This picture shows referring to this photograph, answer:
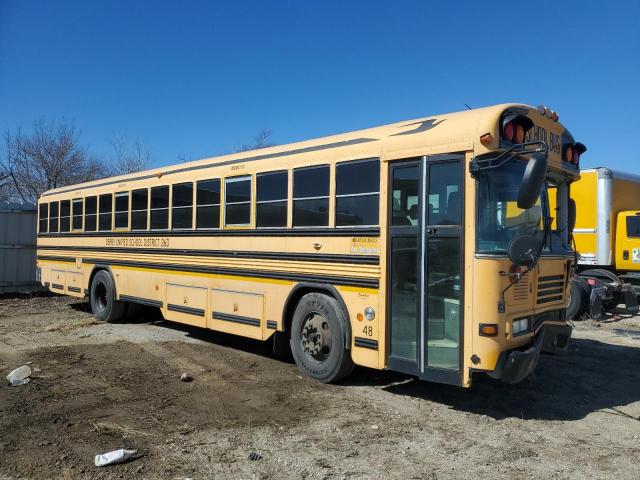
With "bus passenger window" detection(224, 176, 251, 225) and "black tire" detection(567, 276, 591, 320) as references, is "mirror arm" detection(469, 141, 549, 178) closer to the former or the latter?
"bus passenger window" detection(224, 176, 251, 225)

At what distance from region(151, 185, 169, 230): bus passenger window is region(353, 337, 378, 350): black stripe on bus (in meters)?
4.12

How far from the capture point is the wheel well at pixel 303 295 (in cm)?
564

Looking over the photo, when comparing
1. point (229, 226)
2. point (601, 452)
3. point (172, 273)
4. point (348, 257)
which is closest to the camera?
point (601, 452)

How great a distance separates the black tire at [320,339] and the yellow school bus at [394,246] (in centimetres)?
2

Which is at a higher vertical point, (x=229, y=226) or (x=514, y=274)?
(x=229, y=226)

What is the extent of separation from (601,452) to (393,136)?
3.28 meters

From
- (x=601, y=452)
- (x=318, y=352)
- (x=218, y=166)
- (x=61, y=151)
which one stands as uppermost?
(x=61, y=151)

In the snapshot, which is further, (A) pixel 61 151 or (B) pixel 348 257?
(A) pixel 61 151

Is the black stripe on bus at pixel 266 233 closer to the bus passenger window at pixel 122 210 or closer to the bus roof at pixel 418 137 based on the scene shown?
the bus passenger window at pixel 122 210

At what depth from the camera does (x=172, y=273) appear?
8148mm

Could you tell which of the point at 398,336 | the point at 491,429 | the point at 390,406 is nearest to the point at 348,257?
the point at 398,336

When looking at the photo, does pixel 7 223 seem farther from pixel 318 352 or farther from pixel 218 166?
pixel 318 352

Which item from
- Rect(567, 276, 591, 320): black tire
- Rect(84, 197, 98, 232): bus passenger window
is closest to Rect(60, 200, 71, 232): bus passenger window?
Rect(84, 197, 98, 232): bus passenger window

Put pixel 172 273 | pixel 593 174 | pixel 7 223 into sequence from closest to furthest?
pixel 172 273
pixel 593 174
pixel 7 223
